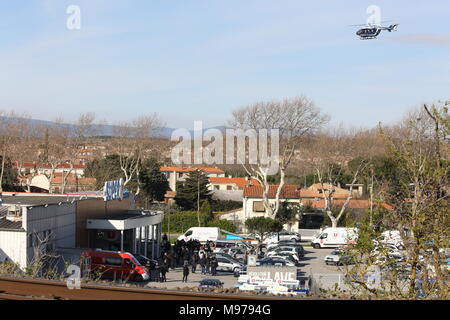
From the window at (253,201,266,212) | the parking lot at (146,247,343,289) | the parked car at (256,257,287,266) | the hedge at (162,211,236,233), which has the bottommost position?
the parking lot at (146,247,343,289)

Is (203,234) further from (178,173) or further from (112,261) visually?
(178,173)

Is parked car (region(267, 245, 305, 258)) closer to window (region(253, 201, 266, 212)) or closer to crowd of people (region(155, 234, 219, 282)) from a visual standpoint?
crowd of people (region(155, 234, 219, 282))

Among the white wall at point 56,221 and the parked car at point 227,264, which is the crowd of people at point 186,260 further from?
the white wall at point 56,221

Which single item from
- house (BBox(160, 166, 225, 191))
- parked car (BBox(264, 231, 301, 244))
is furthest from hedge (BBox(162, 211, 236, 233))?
house (BBox(160, 166, 225, 191))

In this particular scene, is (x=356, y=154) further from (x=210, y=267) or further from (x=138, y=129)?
(x=210, y=267)

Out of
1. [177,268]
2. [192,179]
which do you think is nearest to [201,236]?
[177,268]
